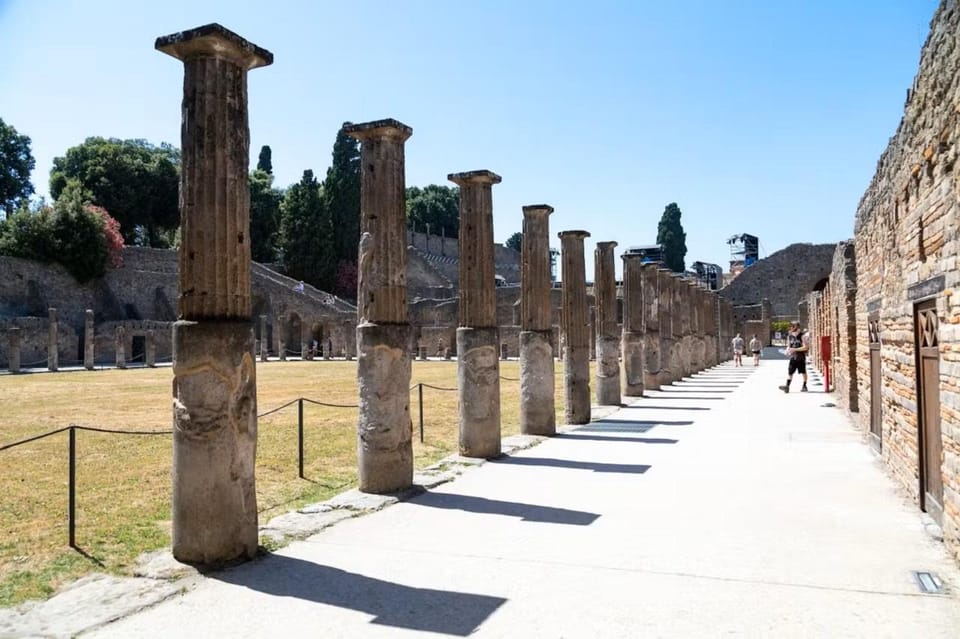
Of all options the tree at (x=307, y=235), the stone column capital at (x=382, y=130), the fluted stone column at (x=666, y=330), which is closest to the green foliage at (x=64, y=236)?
the tree at (x=307, y=235)

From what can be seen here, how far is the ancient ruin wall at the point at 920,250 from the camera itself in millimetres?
4957

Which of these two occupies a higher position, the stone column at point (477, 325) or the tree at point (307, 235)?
the tree at point (307, 235)

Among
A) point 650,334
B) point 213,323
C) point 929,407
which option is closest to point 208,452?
point 213,323

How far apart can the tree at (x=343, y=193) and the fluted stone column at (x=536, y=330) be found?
43.8m

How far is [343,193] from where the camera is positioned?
2154 inches

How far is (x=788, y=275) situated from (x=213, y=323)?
159 ft

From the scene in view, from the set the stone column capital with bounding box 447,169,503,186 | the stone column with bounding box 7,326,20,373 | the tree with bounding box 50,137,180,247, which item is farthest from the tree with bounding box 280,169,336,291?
the stone column capital with bounding box 447,169,503,186

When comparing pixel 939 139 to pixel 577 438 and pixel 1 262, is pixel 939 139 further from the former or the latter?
pixel 1 262

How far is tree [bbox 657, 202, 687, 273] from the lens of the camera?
66.7 meters

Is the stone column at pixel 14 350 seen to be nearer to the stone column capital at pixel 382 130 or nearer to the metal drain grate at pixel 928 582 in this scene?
the stone column capital at pixel 382 130

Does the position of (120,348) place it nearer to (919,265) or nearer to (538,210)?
(538,210)

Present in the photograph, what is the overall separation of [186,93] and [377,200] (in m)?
2.50

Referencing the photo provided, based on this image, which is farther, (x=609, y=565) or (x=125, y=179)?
(x=125, y=179)

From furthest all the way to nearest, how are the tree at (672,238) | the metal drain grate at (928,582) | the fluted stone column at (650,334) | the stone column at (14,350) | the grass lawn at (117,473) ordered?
the tree at (672,238) < the stone column at (14,350) < the fluted stone column at (650,334) < the grass lawn at (117,473) < the metal drain grate at (928,582)
